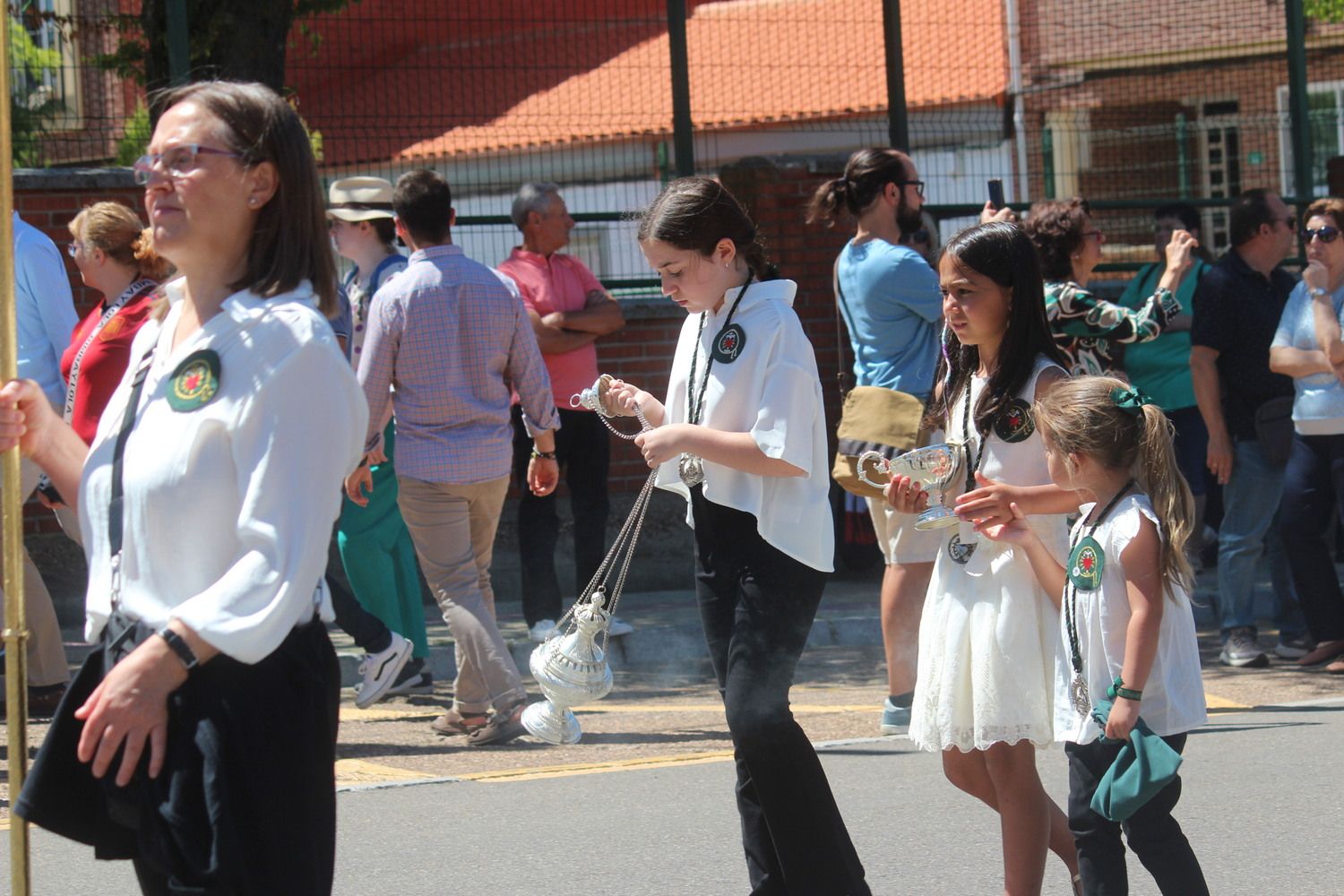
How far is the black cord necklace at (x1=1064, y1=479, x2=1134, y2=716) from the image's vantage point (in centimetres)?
382

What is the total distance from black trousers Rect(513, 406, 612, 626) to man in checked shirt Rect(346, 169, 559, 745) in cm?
140

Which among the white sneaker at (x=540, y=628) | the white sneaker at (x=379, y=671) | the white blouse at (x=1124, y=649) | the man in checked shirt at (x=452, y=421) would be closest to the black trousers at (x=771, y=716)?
the white blouse at (x=1124, y=649)

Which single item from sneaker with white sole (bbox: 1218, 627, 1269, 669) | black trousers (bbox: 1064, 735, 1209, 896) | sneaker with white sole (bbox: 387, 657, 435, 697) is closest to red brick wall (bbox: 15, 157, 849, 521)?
sneaker with white sole (bbox: 387, 657, 435, 697)

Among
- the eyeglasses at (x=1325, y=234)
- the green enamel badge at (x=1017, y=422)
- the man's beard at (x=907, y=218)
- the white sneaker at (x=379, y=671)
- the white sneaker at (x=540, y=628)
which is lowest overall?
the white sneaker at (x=540, y=628)

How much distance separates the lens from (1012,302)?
14.2 ft

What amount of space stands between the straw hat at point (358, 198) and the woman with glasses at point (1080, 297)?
8.96ft

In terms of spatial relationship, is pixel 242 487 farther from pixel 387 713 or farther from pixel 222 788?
pixel 387 713

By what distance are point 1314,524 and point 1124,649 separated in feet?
14.8

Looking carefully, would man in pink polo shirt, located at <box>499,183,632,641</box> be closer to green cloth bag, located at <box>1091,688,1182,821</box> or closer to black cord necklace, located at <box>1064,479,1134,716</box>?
black cord necklace, located at <box>1064,479,1134,716</box>

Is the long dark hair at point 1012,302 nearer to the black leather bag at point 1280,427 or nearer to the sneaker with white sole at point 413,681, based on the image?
the sneaker with white sole at point 413,681

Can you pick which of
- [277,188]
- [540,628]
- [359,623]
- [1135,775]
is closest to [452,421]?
[359,623]

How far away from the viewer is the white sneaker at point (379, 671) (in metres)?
6.90

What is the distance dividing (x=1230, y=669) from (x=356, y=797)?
14.1ft

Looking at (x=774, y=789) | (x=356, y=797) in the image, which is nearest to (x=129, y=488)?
(x=774, y=789)
